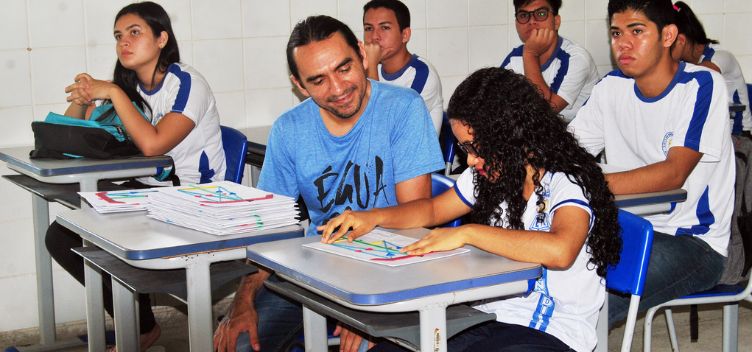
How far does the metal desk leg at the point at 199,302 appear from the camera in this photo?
6.75ft

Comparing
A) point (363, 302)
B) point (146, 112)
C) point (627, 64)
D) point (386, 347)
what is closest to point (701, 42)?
point (627, 64)

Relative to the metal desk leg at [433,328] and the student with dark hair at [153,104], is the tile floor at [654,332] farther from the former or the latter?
the metal desk leg at [433,328]

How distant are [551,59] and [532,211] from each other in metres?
2.56

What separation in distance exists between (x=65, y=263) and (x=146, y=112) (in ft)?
2.10

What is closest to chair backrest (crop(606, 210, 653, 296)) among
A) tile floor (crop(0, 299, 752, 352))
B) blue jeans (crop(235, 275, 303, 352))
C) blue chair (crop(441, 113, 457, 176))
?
blue jeans (crop(235, 275, 303, 352))

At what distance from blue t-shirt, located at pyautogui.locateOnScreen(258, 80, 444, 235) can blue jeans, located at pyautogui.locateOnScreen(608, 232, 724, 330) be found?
62 cm

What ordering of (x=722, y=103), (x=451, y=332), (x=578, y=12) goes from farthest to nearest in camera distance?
(x=578, y=12), (x=722, y=103), (x=451, y=332)

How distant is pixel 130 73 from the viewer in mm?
3701

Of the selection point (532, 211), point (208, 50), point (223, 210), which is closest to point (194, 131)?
point (208, 50)

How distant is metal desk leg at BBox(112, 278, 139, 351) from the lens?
2.47 metres

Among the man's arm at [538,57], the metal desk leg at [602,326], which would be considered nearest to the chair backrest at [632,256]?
the metal desk leg at [602,326]

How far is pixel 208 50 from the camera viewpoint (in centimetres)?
416

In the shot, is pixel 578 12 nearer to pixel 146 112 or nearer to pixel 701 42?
pixel 701 42

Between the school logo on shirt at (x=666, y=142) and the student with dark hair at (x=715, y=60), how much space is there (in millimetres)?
1422
